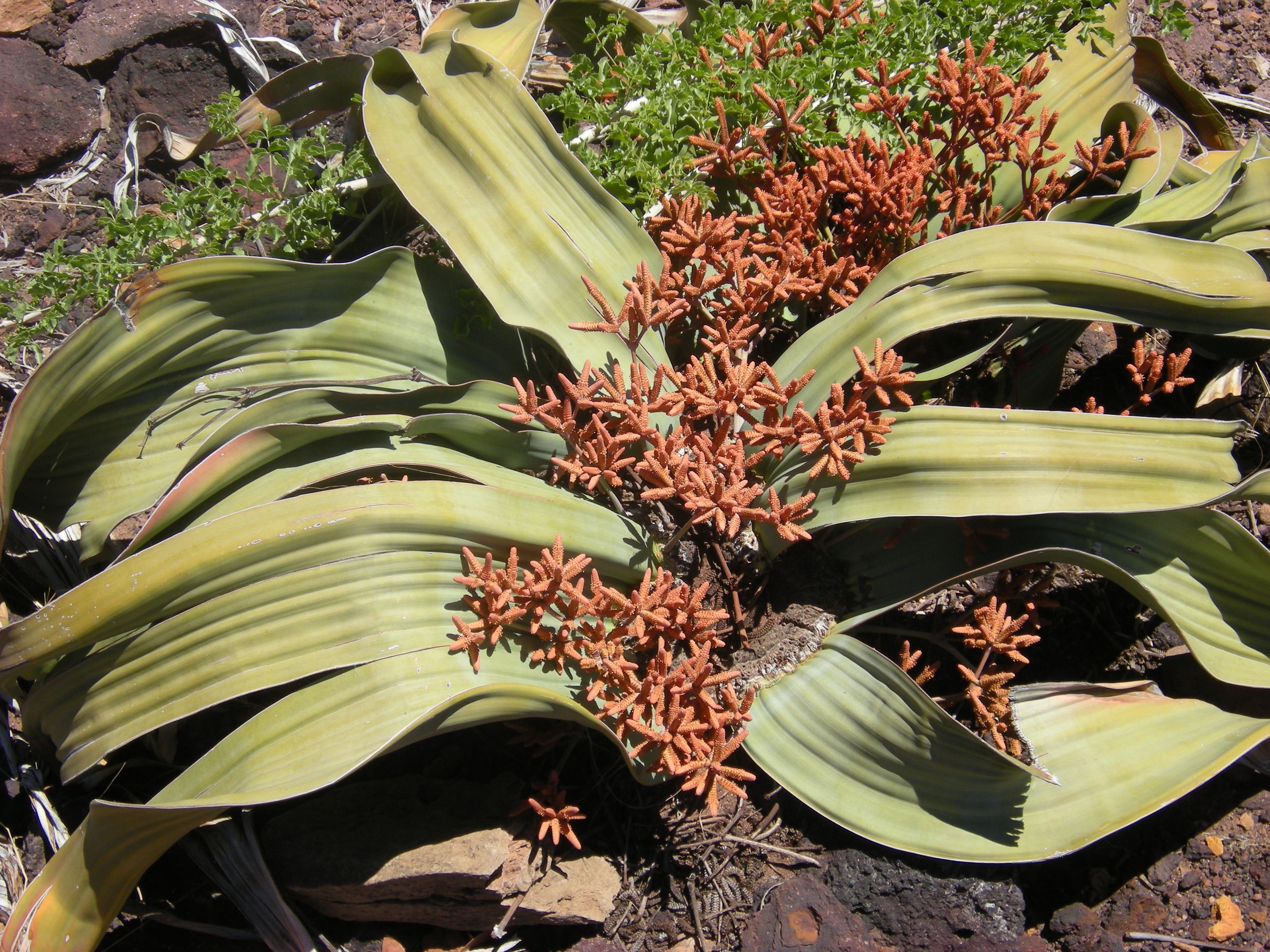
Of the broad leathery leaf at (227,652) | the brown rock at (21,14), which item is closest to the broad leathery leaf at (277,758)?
the broad leathery leaf at (227,652)

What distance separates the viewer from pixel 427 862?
5.53 ft

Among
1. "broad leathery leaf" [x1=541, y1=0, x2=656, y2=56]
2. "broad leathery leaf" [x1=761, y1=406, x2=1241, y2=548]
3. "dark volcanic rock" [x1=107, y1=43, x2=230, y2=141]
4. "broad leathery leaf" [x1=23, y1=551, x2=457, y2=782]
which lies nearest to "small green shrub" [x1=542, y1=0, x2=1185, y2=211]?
"broad leathery leaf" [x1=541, y1=0, x2=656, y2=56]

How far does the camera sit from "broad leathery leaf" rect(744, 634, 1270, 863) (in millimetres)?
1601

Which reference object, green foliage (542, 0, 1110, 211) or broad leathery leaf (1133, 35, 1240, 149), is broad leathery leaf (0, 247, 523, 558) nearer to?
green foliage (542, 0, 1110, 211)

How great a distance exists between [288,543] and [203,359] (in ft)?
2.01

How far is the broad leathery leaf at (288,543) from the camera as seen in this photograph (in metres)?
1.35

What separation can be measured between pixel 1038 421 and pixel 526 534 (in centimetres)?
101

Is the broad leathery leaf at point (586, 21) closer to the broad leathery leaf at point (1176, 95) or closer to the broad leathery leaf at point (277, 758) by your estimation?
the broad leathery leaf at point (1176, 95)

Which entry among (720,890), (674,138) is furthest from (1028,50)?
(720,890)

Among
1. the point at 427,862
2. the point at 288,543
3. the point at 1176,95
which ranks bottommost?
the point at 427,862

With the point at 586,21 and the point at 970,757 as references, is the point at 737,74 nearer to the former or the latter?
the point at 586,21

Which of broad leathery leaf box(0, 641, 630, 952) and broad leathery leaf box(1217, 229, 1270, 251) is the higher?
broad leathery leaf box(1217, 229, 1270, 251)

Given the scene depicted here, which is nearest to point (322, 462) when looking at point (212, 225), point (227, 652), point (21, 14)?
point (227, 652)

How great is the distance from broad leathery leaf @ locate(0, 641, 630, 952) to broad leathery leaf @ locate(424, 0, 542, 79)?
1.45 m
